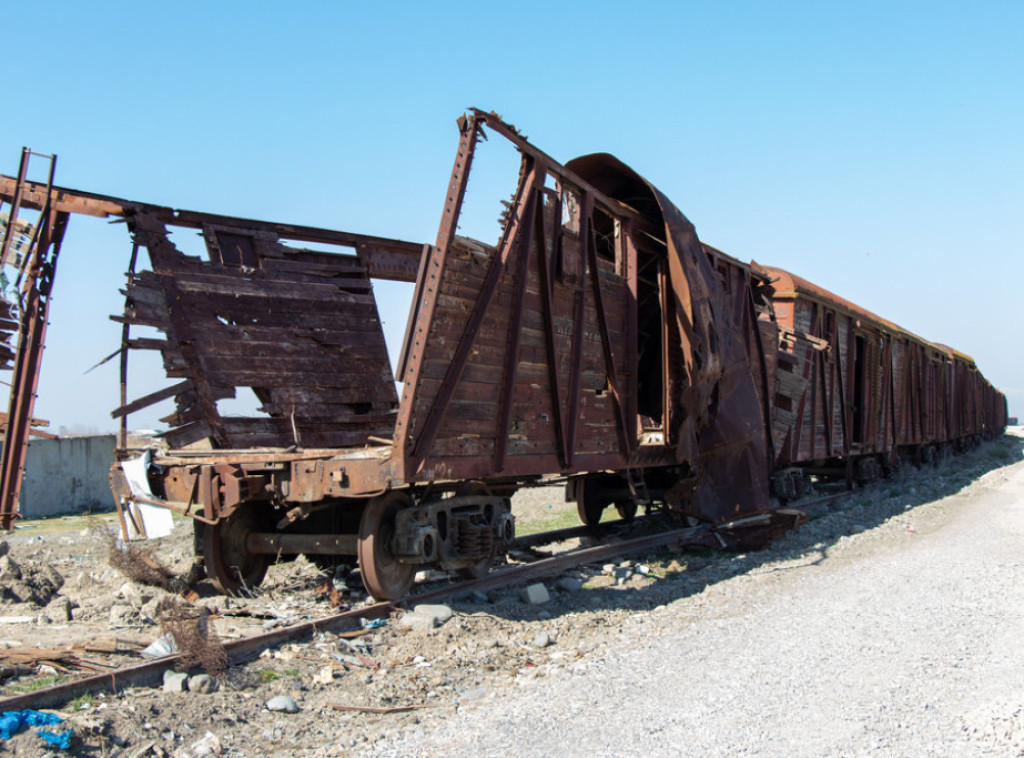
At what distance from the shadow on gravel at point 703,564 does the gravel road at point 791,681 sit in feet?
1.54

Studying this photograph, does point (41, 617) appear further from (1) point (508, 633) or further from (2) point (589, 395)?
(2) point (589, 395)

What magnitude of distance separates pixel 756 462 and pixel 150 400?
6.43m

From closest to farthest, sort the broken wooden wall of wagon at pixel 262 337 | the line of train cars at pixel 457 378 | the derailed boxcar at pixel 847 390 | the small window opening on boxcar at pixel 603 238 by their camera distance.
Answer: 1. the line of train cars at pixel 457 378
2. the broken wooden wall of wagon at pixel 262 337
3. the small window opening on boxcar at pixel 603 238
4. the derailed boxcar at pixel 847 390

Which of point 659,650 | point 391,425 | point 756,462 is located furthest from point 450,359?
point 756,462

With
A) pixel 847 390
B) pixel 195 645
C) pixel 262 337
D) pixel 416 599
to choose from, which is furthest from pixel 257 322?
pixel 847 390

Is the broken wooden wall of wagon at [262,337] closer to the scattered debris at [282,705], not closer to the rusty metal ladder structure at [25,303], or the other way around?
the rusty metal ladder structure at [25,303]

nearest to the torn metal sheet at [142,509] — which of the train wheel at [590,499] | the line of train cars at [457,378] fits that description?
the line of train cars at [457,378]

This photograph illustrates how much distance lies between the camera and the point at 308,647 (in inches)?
192

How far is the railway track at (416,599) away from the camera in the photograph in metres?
3.70

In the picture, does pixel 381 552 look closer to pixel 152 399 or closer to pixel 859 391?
pixel 152 399

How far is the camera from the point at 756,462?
352 inches

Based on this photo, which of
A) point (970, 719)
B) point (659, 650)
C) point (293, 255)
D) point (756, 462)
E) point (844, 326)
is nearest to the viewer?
point (970, 719)

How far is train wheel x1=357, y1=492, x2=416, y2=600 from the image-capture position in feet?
18.7

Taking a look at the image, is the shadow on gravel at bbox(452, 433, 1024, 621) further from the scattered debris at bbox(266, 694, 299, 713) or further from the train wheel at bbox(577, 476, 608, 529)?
the scattered debris at bbox(266, 694, 299, 713)
